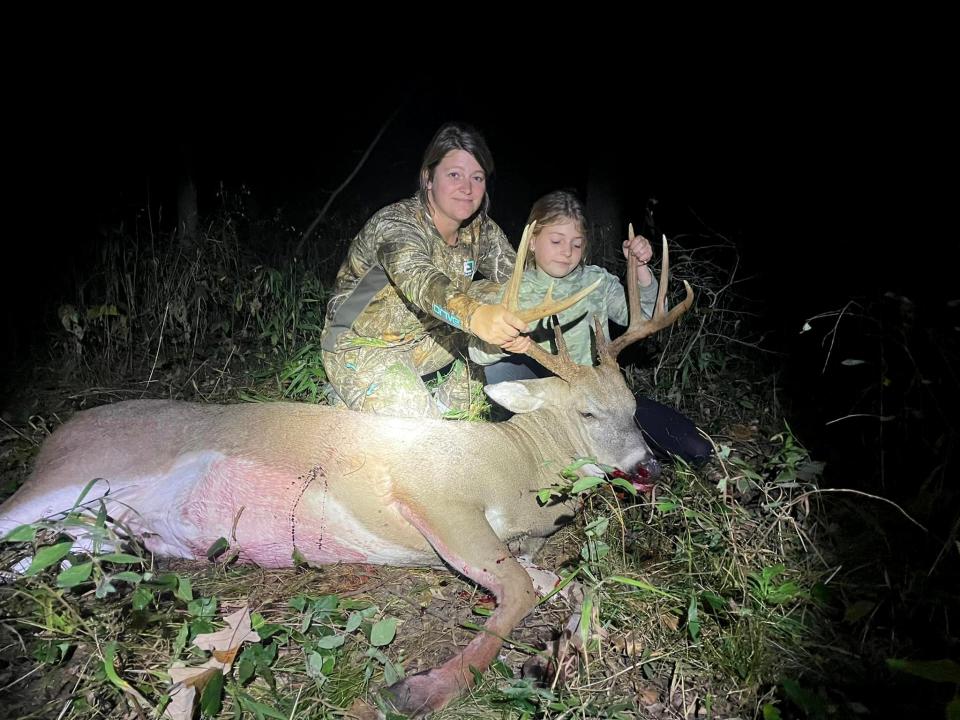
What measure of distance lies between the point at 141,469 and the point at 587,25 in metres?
6.21

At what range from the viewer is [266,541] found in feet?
7.36

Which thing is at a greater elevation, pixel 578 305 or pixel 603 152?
pixel 603 152

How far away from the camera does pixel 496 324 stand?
2.23 meters

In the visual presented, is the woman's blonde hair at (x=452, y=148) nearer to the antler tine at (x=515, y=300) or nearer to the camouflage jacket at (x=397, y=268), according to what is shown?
the camouflage jacket at (x=397, y=268)

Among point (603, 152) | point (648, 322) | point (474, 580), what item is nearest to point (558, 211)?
point (648, 322)

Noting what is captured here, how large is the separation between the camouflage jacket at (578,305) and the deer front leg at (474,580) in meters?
1.17

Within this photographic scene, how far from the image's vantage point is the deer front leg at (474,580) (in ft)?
5.72

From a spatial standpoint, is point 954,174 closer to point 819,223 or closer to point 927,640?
point 819,223

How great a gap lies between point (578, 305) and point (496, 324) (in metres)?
1.07

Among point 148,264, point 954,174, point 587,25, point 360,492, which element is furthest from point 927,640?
point 587,25

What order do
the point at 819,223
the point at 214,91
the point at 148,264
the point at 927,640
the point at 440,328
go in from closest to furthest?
the point at 927,640
the point at 440,328
the point at 148,264
the point at 819,223
the point at 214,91

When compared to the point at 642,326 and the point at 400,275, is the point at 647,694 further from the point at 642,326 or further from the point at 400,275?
the point at 400,275

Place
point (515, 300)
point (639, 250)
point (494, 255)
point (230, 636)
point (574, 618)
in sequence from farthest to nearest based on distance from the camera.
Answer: point (494, 255) < point (639, 250) < point (515, 300) < point (574, 618) < point (230, 636)

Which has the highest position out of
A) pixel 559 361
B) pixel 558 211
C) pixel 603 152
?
pixel 603 152
